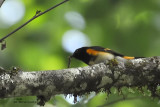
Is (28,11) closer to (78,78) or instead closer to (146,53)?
(146,53)

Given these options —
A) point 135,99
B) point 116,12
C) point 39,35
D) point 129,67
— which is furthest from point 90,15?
point 129,67

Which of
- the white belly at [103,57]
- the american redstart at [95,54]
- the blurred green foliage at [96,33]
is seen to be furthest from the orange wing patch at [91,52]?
the blurred green foliage at [96,33]

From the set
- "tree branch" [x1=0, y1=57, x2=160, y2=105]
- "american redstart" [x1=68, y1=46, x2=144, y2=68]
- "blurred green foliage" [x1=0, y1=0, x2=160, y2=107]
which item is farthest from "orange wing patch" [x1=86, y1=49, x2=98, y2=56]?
"tree branch" [x1=0, y1=57, x2=160, y2=105]

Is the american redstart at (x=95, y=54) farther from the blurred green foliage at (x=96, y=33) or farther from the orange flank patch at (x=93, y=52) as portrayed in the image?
the blurred green foliage at (x=96, y=33)

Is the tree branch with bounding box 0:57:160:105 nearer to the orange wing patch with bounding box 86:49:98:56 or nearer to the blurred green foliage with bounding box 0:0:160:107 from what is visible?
the orange wing patch with bounding box 86:49:98:56

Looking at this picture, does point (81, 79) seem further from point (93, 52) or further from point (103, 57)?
point (93, 52)

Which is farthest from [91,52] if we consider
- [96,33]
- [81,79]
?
[81,79]
